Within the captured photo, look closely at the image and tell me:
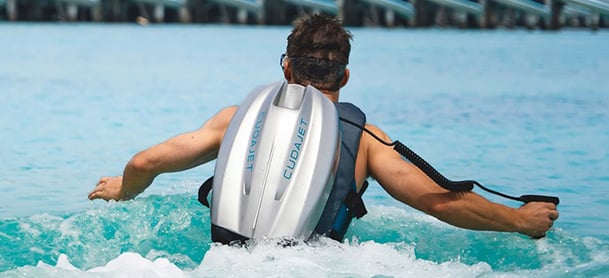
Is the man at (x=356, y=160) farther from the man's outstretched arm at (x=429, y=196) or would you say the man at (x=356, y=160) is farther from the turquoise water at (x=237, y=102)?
the turquoise water at (x=237, y=102)

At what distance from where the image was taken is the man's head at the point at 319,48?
3859mm

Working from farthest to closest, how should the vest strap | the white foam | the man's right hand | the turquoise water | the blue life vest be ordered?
the man's right hand → the vest strap → the turquoise water → the blue life vest → the white foam

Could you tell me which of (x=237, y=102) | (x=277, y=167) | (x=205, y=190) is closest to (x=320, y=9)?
(x=237, y=102)

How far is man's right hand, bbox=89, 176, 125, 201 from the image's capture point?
4.20m

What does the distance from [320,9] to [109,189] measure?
37.9 m

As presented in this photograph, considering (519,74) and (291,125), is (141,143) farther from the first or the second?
(519,74)

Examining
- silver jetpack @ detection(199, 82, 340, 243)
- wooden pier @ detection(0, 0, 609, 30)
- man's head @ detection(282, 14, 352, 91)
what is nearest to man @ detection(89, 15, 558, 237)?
man's head @ detection(282, 14, 352, 91)

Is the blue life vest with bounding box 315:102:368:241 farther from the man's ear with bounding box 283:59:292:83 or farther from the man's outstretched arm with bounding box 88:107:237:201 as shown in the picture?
the man's outstretched arm with bounding box 88:107:237:201

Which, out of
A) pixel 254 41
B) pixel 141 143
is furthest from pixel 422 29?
pixel 141 143

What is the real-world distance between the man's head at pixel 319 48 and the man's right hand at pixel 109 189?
2.54ft

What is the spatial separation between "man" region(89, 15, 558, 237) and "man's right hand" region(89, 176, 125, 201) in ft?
0.56

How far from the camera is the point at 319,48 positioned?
12.7 feet

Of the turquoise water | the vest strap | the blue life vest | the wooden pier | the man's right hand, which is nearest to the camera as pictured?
the blue life vest

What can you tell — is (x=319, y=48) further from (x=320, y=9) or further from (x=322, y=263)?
(x=320, y=9)
